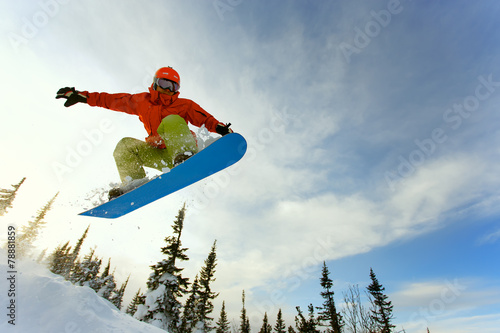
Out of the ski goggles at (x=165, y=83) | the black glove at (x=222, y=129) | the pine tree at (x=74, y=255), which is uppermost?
the pine tree at (x=74, y=255)

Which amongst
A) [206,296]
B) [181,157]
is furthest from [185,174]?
[206,296]

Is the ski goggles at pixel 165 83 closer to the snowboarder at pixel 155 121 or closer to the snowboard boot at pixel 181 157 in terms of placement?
the snowboarder at pixel 155 121

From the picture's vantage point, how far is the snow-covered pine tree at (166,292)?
1546 cm

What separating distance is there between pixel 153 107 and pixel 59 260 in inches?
1951

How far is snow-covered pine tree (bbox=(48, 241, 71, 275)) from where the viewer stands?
37750 millimetres

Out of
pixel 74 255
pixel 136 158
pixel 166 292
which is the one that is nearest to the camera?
pixel 136 158

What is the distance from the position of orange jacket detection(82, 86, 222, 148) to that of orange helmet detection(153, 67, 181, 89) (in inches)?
9.0

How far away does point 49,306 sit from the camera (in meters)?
5.05

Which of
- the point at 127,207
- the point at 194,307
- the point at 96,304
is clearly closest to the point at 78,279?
the point at 194,307

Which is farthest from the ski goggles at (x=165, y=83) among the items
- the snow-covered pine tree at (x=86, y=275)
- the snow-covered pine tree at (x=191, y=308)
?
the snow-covered pine tree at (x=86, y=275)

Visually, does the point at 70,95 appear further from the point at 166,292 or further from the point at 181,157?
the point at 166,292

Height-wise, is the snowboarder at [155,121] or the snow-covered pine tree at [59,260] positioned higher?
the snow-covered pine tree at [59,260]

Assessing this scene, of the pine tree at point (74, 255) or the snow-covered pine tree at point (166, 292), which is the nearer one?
the snow-covered pine tree at point (166, 292)

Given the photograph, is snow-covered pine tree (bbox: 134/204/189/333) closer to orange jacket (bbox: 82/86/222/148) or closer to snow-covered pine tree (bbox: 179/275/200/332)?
snow-covered pine tree (bbox: 179/275/200/332)
